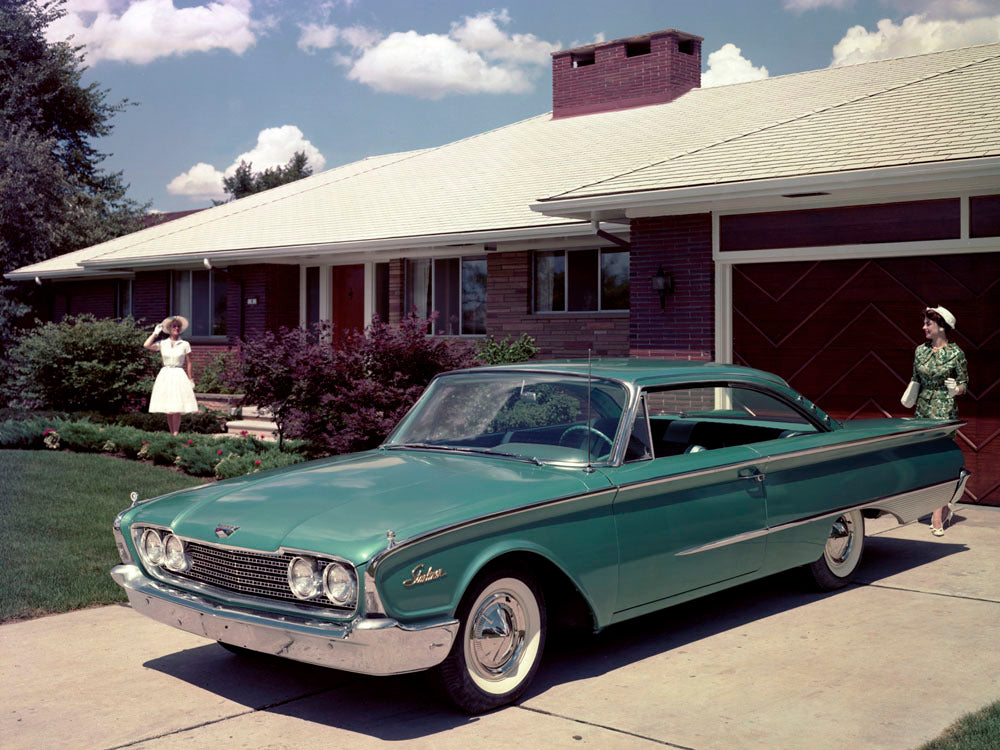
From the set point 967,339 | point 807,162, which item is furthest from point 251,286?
point 967,339

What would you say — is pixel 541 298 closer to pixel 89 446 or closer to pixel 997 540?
pixel 89 446

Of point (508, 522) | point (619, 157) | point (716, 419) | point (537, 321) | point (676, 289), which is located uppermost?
point (619, 157)

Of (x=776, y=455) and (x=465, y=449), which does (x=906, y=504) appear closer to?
(x=776, y=455)

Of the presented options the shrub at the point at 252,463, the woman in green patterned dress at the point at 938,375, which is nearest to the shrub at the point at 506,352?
the shrub at the point at 252,463

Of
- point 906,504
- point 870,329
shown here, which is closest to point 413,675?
point 906,504

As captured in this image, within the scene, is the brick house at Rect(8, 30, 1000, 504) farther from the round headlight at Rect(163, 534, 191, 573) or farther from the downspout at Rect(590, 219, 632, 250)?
the round headlight at Rect(163, 534, 191, 573)

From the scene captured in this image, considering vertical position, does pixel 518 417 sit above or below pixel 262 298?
below

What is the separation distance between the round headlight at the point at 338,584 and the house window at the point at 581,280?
37.7 ft

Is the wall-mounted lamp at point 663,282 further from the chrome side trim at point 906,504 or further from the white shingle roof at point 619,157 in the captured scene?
the chrome side trim at point 906,504

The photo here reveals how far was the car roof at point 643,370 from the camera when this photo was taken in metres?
5.74

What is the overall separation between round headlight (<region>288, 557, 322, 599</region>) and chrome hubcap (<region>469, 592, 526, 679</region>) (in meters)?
0.69

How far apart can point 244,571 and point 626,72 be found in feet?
57.0

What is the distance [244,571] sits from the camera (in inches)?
184

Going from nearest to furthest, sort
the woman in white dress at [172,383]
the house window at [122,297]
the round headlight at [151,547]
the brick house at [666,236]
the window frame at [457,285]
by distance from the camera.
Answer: the round headlight at [151,547]
the brick house at [666,236]
the woman in white dress at [172,383]
the window frame at [457,285]
the house window at [122,297]
